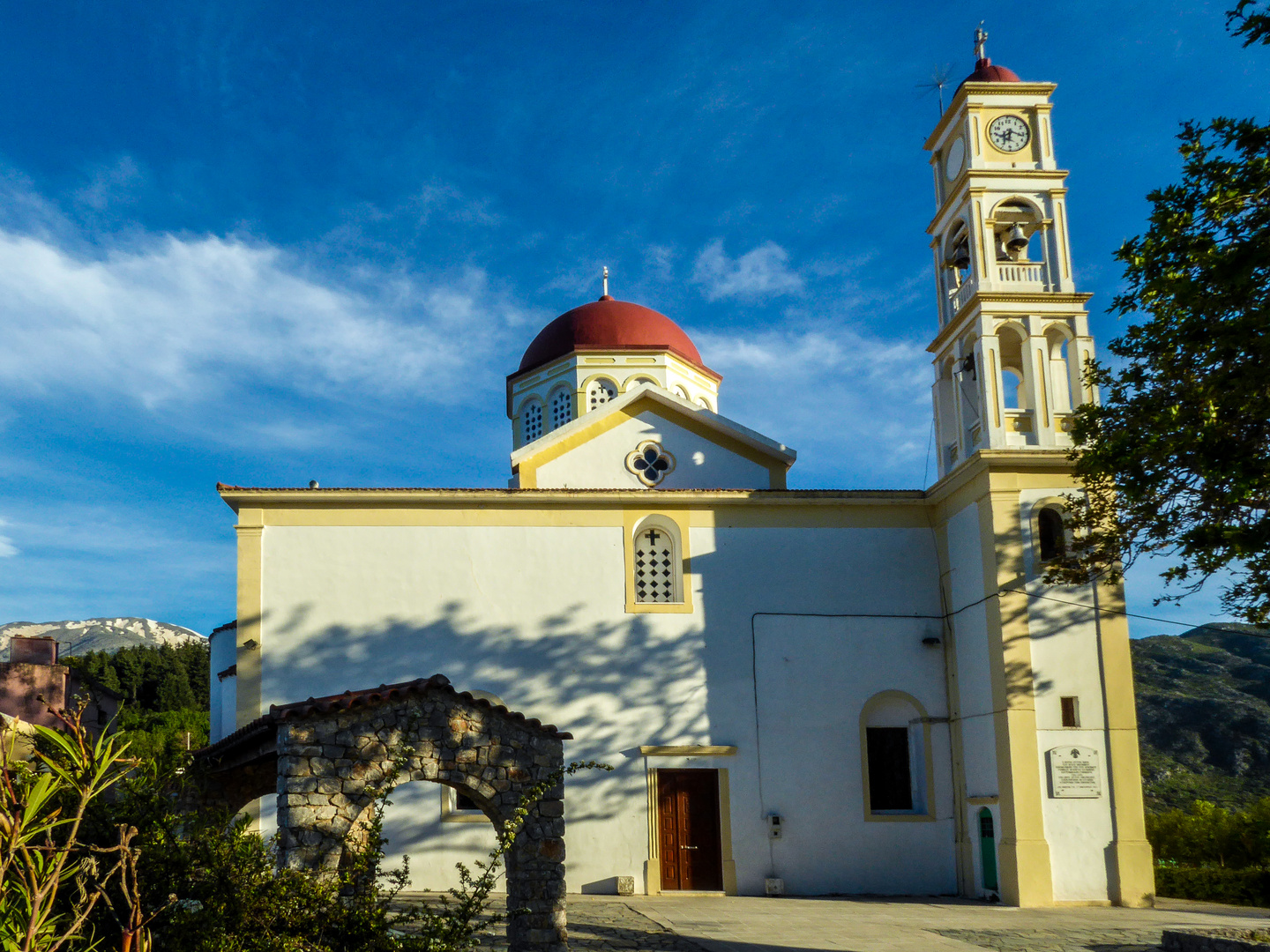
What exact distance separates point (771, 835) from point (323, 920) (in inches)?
374

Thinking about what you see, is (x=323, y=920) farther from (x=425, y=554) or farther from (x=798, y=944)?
(x=425, y=554)

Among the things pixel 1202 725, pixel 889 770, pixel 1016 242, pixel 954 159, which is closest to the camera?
pixel 889 770

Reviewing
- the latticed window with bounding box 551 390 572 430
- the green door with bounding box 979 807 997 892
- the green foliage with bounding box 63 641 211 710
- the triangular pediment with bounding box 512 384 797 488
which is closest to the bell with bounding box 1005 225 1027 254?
the triangular pediment with bounding box 512 384 797 488

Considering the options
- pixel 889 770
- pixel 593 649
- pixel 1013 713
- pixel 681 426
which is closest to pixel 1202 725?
pixel 889 770

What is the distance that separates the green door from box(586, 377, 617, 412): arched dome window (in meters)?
10.7

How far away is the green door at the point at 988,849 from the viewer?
578 inches

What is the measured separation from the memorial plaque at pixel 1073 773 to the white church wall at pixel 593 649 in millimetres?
2019

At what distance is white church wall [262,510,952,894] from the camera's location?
50.4ft

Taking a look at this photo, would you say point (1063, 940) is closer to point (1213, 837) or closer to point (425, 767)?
Answer: point (1213, 837)

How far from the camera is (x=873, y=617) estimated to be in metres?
16.5

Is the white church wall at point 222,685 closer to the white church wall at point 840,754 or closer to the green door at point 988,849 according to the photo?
the white church wall at point 840,754

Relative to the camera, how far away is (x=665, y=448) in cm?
1839

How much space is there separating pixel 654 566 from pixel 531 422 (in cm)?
715

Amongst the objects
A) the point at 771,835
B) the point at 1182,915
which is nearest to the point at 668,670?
the point at 771,835
